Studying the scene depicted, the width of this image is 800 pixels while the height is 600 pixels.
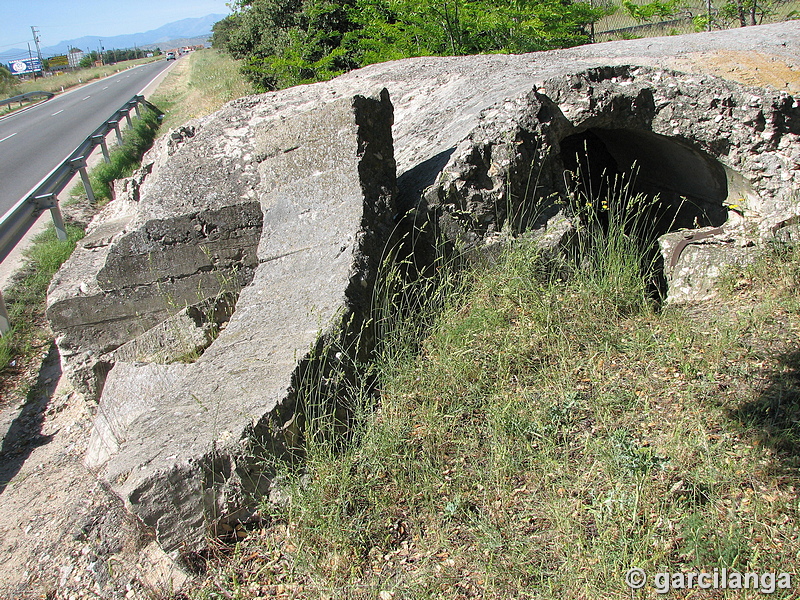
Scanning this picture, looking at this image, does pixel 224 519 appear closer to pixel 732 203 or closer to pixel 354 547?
pixel 354 547

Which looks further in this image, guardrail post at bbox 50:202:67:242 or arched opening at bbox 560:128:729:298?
guardrail post at bbox 50:202:67:242

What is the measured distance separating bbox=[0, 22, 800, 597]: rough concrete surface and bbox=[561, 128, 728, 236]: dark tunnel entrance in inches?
1.2

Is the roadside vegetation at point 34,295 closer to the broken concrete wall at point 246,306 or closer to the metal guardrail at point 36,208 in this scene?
the metal guardrail at point 36,208

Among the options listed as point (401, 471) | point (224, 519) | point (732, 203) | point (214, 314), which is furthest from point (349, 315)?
point (732, 203)

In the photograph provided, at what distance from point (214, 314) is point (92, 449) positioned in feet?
3.91

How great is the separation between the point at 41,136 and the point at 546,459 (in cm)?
2167

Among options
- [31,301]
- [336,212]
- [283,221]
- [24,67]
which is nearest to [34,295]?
[31,301]

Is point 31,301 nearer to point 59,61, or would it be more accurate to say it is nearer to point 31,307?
point 31,307

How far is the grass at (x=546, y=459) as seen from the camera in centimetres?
234

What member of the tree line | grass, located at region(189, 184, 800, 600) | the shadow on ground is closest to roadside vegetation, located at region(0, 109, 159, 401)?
the shadow on ground

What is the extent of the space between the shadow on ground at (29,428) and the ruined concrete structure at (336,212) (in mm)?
622

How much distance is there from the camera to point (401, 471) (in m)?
2.85

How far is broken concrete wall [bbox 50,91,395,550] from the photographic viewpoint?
2639 mm

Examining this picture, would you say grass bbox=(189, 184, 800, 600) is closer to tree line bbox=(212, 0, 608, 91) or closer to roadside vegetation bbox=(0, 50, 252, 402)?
roadside vegetation bbox=(0, 50, 252, 402)
